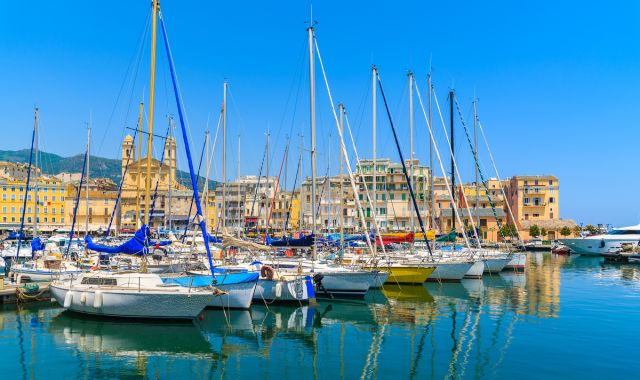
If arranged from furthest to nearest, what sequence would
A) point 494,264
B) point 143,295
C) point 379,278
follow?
1. point 494,264
2. point 379,278
3. point 143,295

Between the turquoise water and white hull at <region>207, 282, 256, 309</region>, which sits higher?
white hull at <region>207, 282, 256, 309</region>

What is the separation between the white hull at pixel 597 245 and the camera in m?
66.2

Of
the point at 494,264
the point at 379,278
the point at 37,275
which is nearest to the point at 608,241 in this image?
the point at 494,264

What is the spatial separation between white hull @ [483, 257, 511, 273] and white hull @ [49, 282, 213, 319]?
27278mm

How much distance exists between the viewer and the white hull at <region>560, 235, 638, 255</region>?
2608 inches

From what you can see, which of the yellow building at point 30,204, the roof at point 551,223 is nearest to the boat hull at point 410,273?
the roof at point 551,223

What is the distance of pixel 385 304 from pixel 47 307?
1687 centimetres

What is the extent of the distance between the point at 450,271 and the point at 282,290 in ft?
48.3

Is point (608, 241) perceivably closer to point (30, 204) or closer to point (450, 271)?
point (450, 271)

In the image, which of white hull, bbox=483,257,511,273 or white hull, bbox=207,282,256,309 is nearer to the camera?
white hull, bbox=207,282,256,309

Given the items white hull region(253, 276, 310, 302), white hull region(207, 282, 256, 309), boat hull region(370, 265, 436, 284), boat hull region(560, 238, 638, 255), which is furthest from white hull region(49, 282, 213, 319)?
boat hull region(560, 238, 638, 255)

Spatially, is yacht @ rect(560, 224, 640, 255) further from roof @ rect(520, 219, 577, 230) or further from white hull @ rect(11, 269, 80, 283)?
A: white hull @ rect(11, 269, 80, 283)

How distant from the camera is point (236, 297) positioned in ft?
81.7

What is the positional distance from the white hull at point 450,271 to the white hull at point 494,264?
606 centimetres
